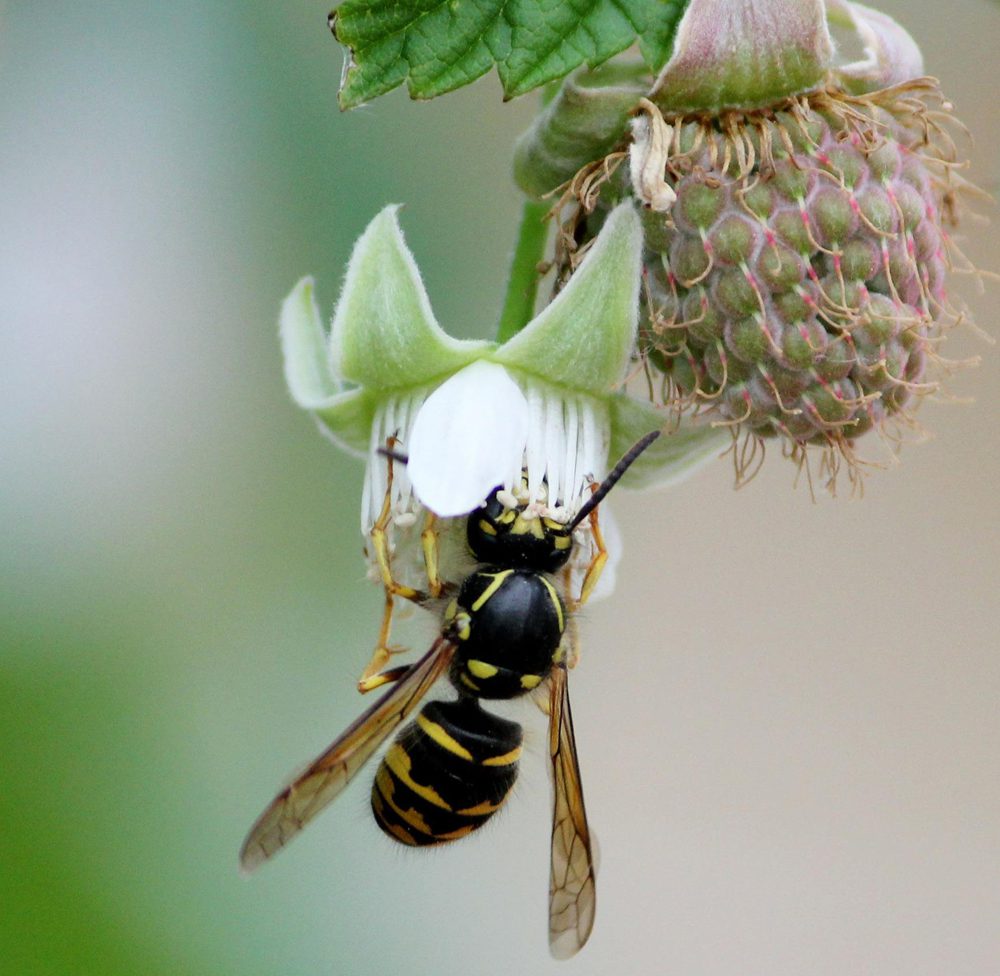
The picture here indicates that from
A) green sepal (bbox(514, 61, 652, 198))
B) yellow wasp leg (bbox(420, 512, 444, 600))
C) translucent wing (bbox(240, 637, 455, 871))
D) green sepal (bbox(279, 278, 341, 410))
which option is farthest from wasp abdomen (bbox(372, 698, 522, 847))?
green sepal (bbox(514, 61, 652, 198))

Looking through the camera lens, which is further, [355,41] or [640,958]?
[640,958]

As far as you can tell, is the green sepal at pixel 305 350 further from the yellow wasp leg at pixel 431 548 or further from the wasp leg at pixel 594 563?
the wasp leg at pixel 594 563

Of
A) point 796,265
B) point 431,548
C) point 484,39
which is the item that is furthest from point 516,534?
point 484,39

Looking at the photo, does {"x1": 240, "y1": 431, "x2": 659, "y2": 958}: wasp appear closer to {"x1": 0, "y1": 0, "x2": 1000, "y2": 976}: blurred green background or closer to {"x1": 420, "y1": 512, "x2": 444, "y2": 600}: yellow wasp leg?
{"x1": 420, "y1": 512, "x2": 444, "y2": 600}: yellow wasp leg

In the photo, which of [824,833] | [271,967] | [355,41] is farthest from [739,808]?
[355,41]

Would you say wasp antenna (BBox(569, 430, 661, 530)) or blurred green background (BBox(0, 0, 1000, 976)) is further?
blurred green background (BBox(0, 0, 1000, 976))

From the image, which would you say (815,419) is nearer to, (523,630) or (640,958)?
(523,630)

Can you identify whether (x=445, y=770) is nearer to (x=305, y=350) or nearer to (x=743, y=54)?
(x=305, y=350)
